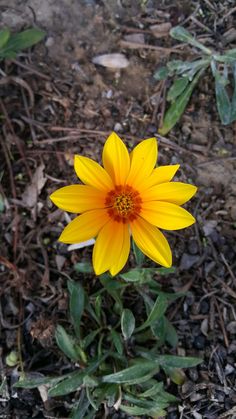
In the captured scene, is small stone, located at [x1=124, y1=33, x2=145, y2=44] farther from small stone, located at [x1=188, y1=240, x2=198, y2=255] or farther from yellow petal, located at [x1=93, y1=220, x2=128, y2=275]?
yellow petal, located at [x1=93, y1=220, x2=128, y2=275]

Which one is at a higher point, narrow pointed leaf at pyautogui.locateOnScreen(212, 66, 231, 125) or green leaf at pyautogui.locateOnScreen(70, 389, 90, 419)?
narrow pointed leaf at pyautogui.locateOnScreen(212, 66, 231, 125)

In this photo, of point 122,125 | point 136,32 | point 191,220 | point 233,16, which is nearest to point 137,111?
point 122,125

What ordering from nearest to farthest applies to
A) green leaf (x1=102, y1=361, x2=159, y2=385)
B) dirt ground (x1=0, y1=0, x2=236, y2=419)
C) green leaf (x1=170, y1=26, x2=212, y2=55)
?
green leaf (x1=102, y1=361, x2=159, y2=385)
dirt ground (x1=0, y1=0, x2=236, y2=419)
green leaf (x1=170, y1=26, x2=212, y2=55)

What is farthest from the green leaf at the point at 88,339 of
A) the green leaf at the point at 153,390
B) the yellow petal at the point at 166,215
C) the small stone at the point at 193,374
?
the yellow petal at the point at 166,215

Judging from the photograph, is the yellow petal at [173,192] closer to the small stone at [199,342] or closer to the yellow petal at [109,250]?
the yellow petal at [109,250]

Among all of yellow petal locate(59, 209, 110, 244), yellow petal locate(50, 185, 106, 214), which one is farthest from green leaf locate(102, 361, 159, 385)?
yellow petal locate(50, 185, 106, 214)

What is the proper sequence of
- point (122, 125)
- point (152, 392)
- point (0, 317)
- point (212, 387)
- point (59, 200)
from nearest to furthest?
point (59, 200)
point (152, 392)
point (212, 387)
point (0, 317)
point (122, 125)

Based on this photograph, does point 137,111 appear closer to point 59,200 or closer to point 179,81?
point 179,81
